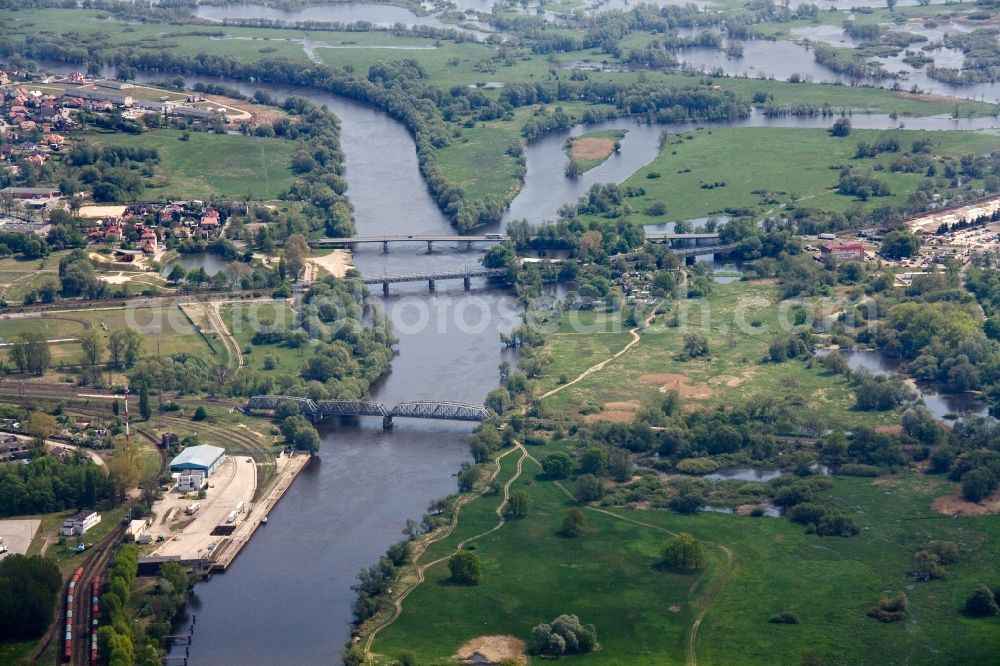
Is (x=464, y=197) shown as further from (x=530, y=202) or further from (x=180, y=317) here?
(x=180, y=317)

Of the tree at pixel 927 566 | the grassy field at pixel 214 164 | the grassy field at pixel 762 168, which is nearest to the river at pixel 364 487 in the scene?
the grassy field at pixel 214 164

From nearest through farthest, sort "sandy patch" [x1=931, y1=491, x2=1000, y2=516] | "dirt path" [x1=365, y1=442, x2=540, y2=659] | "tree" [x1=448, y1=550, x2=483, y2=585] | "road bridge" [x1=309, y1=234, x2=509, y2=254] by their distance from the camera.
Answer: "dirt path" [x1=365, y1=442, x2=540, y2=659] → "tree" [x1=448, y1=550, x2=483, y2=585] → "sandy patch" [x1=931, y1=491, x2=1000, y2=516] → "road bridge" [x1=309, y1=234, x2=509, y2=254]

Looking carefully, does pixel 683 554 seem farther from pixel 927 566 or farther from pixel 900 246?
pixel 900 246

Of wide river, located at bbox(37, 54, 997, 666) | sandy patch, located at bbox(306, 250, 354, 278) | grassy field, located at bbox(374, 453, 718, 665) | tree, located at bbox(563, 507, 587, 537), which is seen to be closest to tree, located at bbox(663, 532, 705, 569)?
grassy field, located at bbox(374, 453, 718, 665)

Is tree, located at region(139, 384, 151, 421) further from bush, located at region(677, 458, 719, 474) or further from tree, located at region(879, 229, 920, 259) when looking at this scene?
tree, located at region(879, 229, 920, 259)

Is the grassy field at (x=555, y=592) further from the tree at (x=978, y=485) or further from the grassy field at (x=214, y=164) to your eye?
the grassy field at (x=214, y=164)
